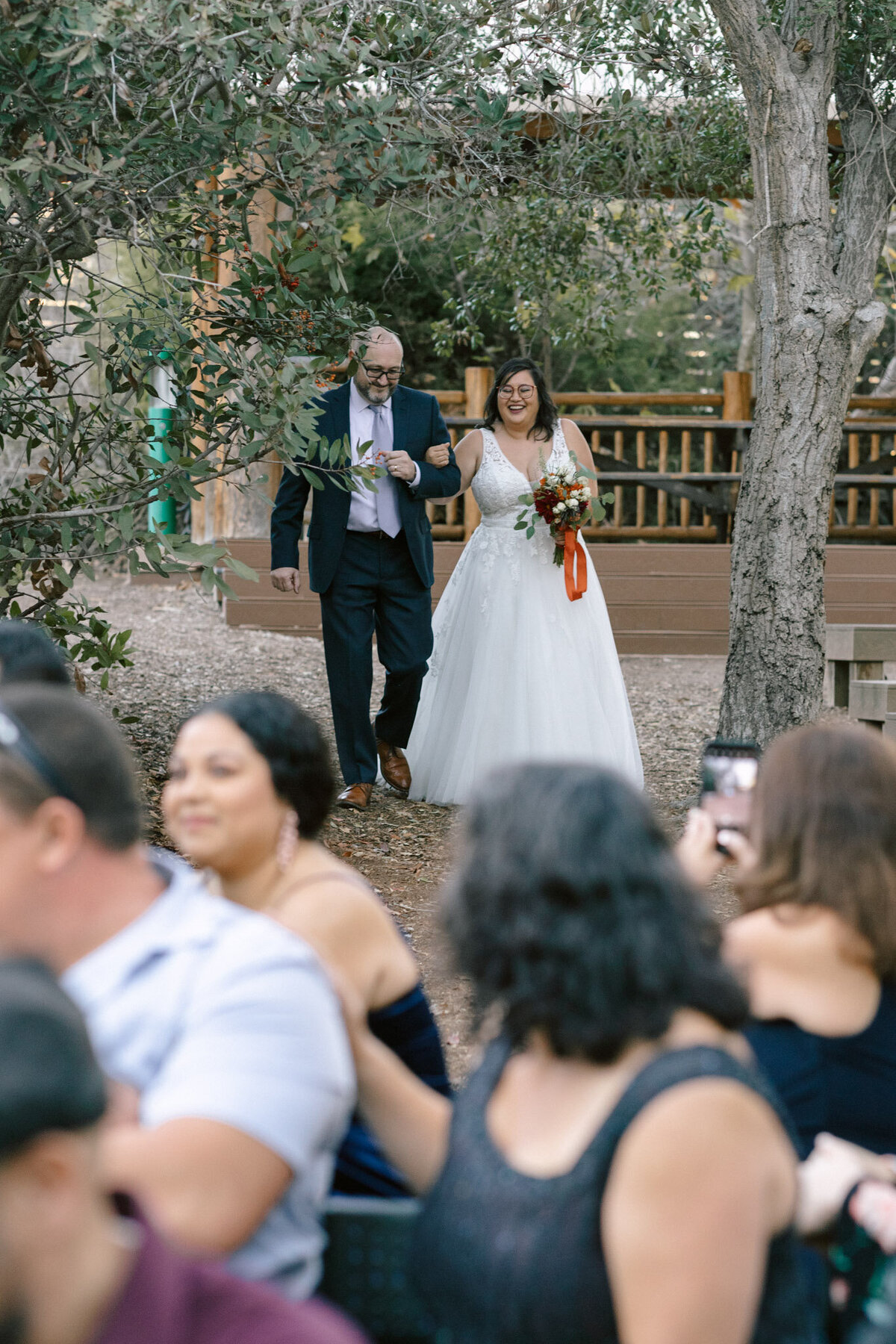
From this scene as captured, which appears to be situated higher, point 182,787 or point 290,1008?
point 182,787

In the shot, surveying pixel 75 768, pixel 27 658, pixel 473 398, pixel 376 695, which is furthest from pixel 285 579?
pixel 473 398

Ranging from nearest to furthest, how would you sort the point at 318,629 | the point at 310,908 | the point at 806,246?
the point at 310,908 → the point at 806,246 → the point at 318,629

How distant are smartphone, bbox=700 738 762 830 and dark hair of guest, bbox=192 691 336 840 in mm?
627

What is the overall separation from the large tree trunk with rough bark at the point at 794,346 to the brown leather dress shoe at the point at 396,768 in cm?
154

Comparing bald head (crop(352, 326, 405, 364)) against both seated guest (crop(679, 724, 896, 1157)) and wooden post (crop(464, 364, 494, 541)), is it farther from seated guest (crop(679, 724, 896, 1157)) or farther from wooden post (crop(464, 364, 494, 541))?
wooden post (crop(464, 364, 494, 541))

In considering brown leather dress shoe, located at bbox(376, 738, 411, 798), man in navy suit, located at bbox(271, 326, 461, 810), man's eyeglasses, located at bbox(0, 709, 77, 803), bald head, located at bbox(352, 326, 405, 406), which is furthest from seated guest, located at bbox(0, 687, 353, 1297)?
brown leather dress shoe, located at bbox(376, 738, 411, 798)

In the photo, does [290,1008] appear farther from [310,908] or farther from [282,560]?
[282,560]

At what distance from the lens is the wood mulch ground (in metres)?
5.33

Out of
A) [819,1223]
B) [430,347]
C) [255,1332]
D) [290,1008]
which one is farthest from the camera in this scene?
[430,347]

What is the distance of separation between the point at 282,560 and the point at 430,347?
972 cm

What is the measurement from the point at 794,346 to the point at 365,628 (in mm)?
2357

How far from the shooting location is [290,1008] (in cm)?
153

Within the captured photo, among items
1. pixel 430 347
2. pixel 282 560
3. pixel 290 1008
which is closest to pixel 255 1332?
pixel 290 1008

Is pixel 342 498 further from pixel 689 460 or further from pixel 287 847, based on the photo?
pixel 689 460
